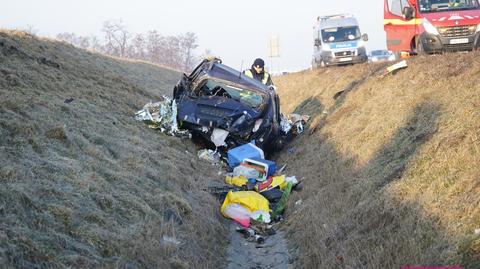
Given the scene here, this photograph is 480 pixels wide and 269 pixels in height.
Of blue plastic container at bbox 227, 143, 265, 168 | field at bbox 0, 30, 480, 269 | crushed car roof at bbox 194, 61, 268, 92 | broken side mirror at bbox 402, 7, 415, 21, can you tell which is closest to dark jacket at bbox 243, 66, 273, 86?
crushed car roof at bbox 194, 61, 268, 92

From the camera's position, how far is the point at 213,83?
12117 millimetres

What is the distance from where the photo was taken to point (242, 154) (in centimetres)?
1091

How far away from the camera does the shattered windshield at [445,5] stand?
1516 cm

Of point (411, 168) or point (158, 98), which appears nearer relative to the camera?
point (411, 168)

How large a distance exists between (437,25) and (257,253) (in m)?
10.1

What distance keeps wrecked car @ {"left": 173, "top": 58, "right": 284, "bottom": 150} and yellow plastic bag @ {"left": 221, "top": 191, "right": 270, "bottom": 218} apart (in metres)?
3.36

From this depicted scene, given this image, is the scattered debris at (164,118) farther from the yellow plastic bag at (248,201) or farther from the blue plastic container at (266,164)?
the yellow plastic bag at (248,201)

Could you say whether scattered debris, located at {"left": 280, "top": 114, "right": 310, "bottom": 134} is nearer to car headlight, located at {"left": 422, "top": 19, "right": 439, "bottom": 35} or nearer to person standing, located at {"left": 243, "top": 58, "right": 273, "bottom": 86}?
person standing, located at {"left": 243, "top": 58, "right": 273, "bottom": 86}

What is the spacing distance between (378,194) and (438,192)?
3.04 ft

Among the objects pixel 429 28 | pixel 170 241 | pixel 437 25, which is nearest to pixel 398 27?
pixel 429 28

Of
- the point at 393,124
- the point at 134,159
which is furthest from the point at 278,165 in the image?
the point at 134,159

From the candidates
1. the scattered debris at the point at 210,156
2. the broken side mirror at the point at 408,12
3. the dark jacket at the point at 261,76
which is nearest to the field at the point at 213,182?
the scattered debris at the point at 210,156

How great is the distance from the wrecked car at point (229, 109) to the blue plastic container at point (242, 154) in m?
0.58

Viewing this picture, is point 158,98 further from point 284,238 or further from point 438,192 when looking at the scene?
point 438,192
